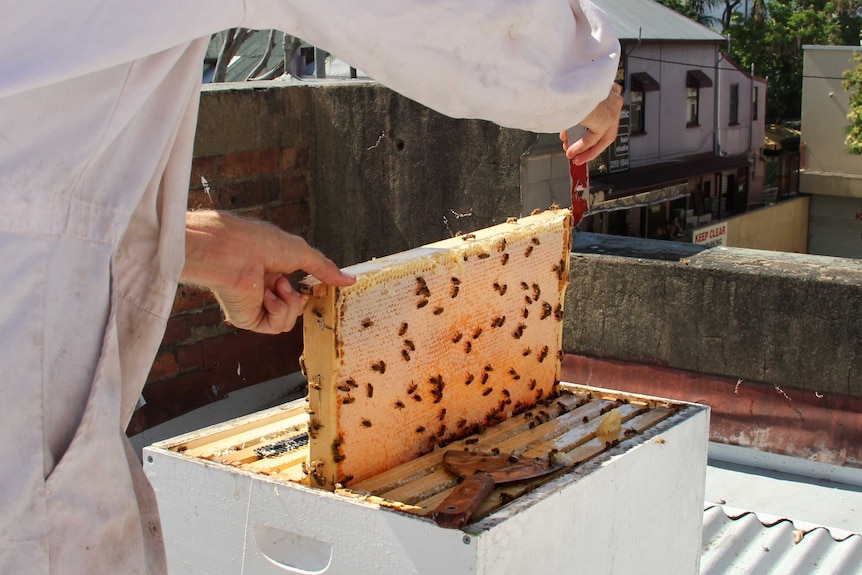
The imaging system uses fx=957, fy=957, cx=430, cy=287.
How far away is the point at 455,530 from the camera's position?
137 cm

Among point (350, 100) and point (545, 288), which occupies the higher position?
point (350, 100)

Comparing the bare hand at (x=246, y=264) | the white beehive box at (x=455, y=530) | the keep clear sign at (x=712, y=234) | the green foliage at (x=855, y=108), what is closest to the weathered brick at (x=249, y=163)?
the white beehive box at (x=455, y=530)

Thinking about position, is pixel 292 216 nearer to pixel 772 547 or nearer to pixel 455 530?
pixel 772 547

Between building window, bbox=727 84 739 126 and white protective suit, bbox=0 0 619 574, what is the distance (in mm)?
26411

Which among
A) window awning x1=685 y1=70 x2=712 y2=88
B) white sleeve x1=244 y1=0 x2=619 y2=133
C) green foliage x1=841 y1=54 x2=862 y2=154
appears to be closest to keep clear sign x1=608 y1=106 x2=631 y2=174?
window awning x1=685 y1=70 x2=712 y2=88

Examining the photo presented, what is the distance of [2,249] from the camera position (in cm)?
92

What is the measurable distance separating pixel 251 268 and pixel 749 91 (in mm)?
27250

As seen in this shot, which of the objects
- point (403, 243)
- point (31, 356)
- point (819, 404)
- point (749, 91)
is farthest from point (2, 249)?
point (749, 91)

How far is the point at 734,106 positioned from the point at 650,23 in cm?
599

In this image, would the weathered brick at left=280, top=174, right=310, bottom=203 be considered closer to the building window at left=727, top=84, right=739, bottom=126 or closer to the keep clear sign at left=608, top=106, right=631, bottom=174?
the keep clear sign at left=608, top=106, right=631, bottom=174

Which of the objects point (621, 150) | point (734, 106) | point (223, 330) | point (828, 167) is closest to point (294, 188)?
point (223, 330)

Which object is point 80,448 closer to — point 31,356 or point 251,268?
point 31,356

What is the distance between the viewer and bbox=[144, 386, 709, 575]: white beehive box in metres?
1.43

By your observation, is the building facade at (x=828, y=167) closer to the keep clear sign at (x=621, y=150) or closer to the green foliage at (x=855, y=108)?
the green foliage at (x=855, y=108)
